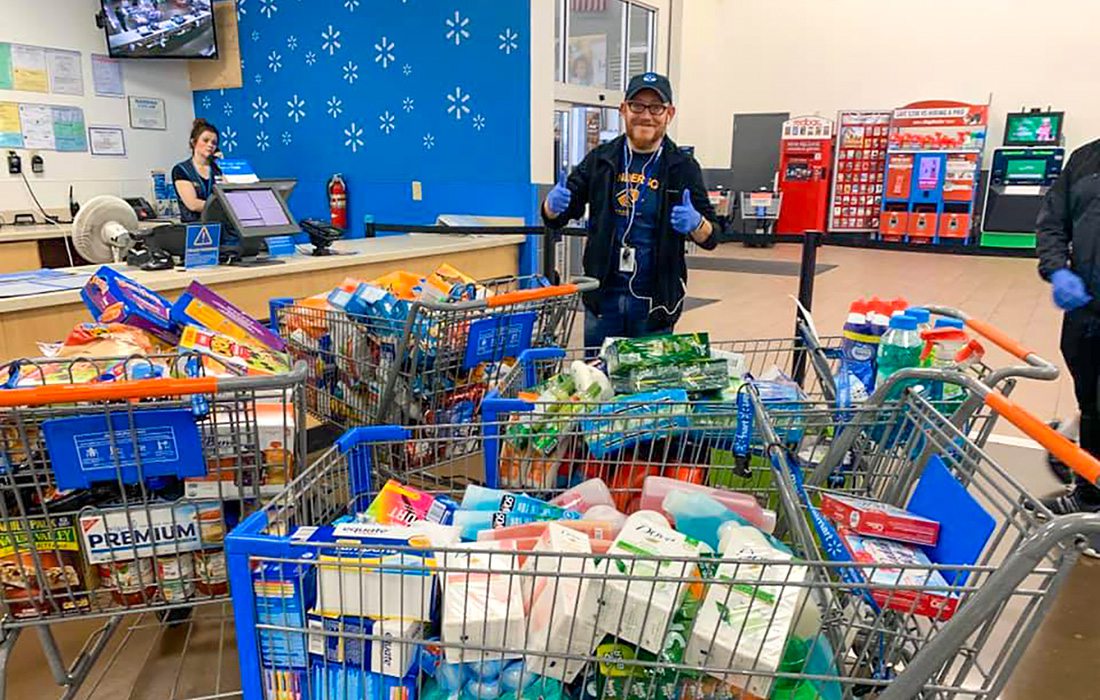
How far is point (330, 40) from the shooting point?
601 cm

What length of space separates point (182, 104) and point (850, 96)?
947 cm

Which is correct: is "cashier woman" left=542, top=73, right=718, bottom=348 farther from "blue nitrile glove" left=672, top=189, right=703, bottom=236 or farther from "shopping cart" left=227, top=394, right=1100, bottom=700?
"shopping cart" left=227, top=394, right=1100, bottom=700

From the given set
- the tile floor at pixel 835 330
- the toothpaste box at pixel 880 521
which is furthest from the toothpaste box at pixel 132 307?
the toothpaste box at pixel 880 521

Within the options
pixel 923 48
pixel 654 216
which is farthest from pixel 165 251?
pixel 923 48

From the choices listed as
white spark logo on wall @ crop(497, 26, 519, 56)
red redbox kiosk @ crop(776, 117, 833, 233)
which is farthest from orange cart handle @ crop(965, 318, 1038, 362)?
red redbox kiosk @ crop(776, 117, 833, 233)

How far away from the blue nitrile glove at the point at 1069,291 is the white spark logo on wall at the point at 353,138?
15.9 ft

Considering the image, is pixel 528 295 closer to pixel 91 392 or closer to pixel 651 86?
pixel 651 86

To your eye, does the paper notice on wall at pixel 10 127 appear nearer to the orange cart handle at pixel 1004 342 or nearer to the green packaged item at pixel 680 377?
the green packaged item at pixel 680 377

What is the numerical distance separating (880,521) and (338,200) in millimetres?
5565

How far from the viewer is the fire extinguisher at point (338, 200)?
6.18 m

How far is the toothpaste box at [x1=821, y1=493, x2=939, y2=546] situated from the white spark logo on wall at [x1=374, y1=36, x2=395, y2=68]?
525 centimetres

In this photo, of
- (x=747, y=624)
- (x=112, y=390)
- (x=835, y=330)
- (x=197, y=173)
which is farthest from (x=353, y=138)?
(x=747, y=624)

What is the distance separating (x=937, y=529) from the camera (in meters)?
1.30

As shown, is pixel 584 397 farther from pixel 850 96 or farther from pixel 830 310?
pixel 850 96
